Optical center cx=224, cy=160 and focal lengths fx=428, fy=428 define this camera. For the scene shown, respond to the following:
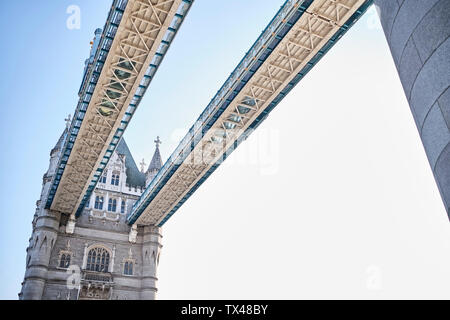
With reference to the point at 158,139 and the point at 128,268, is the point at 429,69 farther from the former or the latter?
the point at 158,139

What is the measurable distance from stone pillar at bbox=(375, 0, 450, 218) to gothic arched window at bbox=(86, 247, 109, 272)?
42.9 m

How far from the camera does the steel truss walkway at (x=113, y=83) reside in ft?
83.3

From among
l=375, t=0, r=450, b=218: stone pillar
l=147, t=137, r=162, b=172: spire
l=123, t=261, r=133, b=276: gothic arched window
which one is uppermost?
l=147, t=137, r=162, b=172: spire

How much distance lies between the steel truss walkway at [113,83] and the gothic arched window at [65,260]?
5.98m

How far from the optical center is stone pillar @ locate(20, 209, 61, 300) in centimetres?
4138

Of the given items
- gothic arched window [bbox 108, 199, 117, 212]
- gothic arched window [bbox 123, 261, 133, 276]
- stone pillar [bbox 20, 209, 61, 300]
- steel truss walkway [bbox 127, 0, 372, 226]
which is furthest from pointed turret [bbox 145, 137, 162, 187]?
stone pillar [bbox 20, 209, 61, 300]

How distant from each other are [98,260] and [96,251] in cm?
103

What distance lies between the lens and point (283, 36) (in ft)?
86.2

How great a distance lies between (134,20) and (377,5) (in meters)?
18.2

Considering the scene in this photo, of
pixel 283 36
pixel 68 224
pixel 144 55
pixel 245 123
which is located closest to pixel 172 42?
pixel 144 55

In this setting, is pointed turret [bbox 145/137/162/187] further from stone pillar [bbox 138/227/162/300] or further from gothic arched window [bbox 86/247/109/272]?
gothic arched window [bbox 86/247/109/272]

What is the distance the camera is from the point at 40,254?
4319cm

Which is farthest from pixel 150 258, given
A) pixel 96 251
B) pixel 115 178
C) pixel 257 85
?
pixel 257 85
